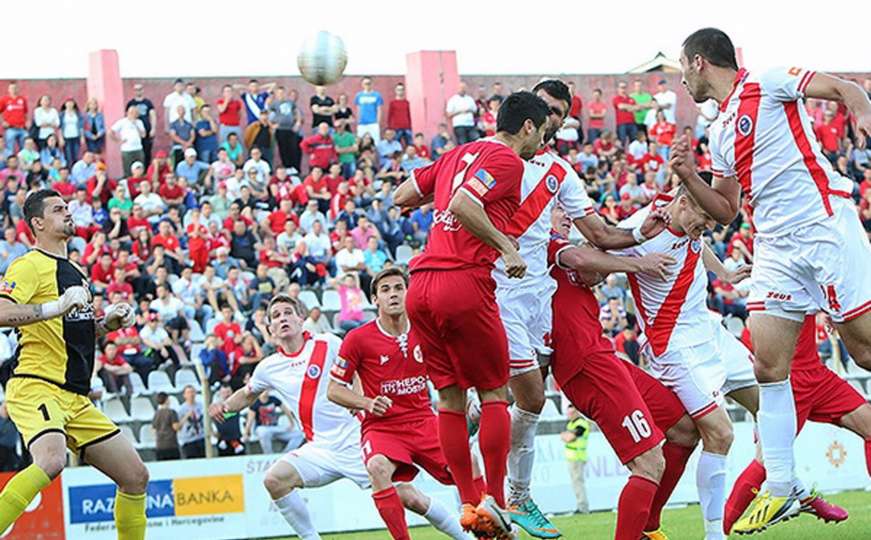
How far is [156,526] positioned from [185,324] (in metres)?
4.31

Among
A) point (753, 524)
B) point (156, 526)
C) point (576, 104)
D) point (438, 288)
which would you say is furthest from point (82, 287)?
point (576, 104)

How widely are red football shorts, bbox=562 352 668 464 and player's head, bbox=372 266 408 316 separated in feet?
7.38

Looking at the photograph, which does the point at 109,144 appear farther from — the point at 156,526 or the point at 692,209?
the point at 692,209

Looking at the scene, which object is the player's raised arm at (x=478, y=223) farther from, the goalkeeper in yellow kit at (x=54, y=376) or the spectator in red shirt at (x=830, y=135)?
the spectator in red shirt at (x=830, y=135)

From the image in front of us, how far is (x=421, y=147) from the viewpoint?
95.2 ft

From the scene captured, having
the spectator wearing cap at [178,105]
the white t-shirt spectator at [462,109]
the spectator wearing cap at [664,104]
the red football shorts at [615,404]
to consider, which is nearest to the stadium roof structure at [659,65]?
the spectator wearing cap at [664,104]

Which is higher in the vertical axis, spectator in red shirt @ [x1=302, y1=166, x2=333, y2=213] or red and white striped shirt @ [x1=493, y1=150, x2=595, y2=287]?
spectator in red shirt @ [x1=302, y1=166, x2=333, y2=213]

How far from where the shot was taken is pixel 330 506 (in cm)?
1928

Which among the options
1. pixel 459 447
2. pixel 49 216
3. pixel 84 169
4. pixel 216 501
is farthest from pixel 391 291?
pixel 84 169

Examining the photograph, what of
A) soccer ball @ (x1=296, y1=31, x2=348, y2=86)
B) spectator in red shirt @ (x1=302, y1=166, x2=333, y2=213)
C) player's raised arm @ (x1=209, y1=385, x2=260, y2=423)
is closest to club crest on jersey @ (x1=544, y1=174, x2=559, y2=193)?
player's raised arm @ (x1=209, y1=385, x2=260, y2=423)

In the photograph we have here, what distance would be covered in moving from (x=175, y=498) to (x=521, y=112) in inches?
447

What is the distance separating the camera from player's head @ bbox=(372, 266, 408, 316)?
11.6 metres

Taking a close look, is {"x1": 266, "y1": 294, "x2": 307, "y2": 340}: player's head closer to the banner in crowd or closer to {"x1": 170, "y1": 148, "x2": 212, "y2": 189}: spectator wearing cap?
the banner in crowd

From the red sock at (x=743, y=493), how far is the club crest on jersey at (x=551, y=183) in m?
3.22
